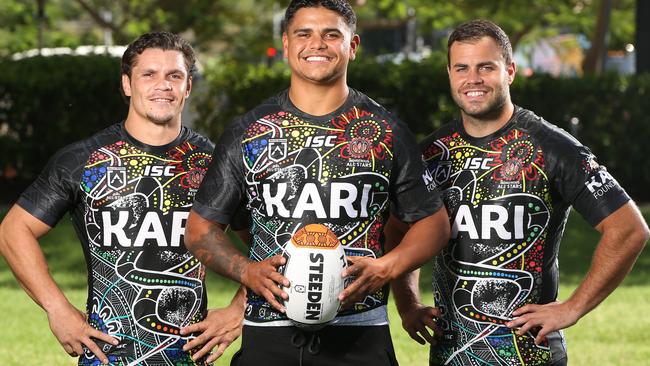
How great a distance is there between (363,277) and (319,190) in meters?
0.45

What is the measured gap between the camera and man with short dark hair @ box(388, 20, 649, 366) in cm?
559

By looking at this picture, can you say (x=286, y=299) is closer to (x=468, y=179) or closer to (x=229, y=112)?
(x=468, y=179)

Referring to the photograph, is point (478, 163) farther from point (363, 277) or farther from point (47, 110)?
point (47, 110)

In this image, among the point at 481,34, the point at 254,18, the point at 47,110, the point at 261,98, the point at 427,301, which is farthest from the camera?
the point at 254,18

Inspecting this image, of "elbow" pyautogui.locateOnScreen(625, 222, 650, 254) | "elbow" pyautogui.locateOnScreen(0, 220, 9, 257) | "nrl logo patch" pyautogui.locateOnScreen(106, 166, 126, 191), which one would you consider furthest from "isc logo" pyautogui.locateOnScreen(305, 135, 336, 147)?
"elbow" pyautogui.locateOnScreen(0, 220, 9, 257)

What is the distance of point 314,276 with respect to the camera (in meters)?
4.92

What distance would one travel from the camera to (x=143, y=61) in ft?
19.2

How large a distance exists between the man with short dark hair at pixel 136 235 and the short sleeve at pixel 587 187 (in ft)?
5.34

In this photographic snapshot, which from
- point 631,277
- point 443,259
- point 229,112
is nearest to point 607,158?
point 631,277

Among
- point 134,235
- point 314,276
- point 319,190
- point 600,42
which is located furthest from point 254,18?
point 314,276

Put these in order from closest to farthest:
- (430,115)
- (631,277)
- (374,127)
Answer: (374,127), (631,277), (430,115)

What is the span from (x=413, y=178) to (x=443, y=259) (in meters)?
A: 0.61

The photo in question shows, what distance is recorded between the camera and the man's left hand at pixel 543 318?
558 centimetres

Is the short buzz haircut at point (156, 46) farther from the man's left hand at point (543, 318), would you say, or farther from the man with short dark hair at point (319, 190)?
the man's left hand at point (543, 318)
